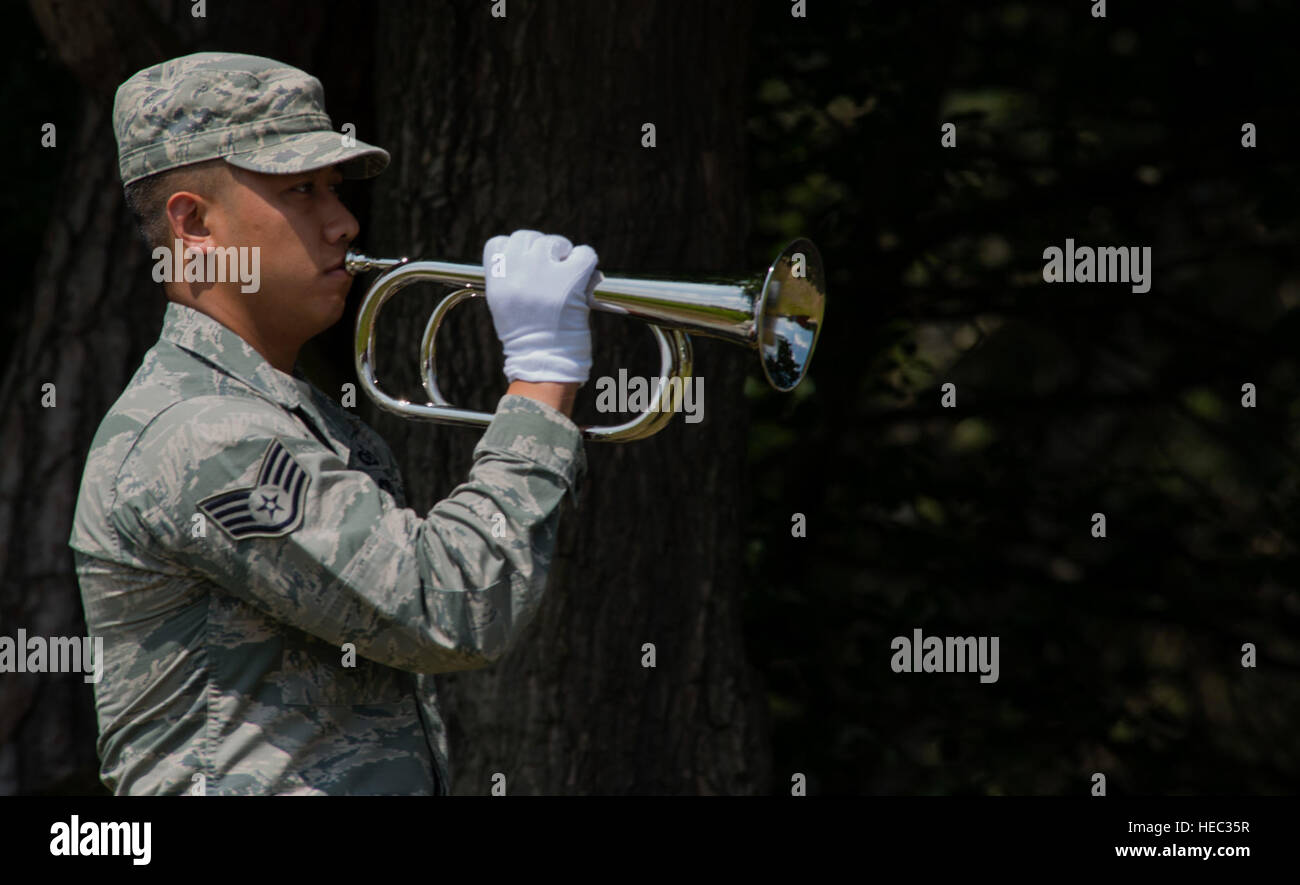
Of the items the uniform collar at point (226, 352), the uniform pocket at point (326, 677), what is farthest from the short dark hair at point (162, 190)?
the uniform pocket at point (326, 677)

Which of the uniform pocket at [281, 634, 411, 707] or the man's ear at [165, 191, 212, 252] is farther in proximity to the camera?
the man's ear at [165, 191, 212, 252]

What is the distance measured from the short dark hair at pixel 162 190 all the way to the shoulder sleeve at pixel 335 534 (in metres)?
0.36

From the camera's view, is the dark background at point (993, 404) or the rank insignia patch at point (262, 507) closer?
the rank insignia patch at point (262, 507)

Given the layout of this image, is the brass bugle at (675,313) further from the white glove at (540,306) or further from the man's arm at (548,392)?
the man's arm at (548,392)

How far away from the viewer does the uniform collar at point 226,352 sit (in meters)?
2.14

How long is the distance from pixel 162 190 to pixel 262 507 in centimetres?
60

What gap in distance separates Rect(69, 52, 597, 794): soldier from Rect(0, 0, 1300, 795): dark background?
207 cm

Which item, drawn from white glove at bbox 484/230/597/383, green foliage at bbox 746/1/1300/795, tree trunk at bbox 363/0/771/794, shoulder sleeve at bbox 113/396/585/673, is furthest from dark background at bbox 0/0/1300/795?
shoulder sleeve at bbox 113/396/585/673

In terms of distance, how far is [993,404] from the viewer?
4.82m

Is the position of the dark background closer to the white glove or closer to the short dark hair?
Result: the short dark hair

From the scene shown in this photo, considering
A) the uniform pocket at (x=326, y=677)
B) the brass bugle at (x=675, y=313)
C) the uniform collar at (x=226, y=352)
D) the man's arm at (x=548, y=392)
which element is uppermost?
the brass bugle at (x=675, y=313)

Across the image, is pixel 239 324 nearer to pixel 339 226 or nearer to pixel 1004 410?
pixel 339 226

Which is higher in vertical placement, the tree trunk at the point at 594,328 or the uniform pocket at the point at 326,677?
the tree trunk at the point at 594,328

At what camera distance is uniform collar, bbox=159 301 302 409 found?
2.14 metres
